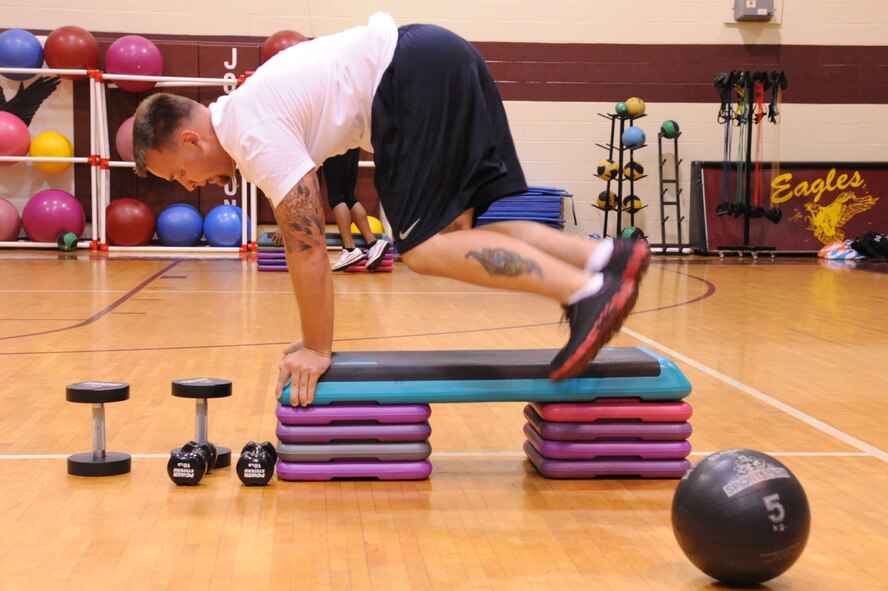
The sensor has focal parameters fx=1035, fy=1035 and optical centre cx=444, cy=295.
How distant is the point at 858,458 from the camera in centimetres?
299

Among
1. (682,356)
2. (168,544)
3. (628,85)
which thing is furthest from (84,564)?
(628,85)

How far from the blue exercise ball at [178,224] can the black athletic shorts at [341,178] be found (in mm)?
2618

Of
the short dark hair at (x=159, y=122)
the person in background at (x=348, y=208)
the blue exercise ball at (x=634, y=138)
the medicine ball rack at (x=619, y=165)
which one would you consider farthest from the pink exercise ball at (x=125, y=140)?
the short dark hair at (x=159, y=122)

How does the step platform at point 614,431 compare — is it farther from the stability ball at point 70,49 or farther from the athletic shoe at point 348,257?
the stability ball at point 70,49

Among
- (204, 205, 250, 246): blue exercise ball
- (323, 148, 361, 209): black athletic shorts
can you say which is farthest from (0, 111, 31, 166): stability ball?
(323, 148, 361, 209): black athletic shorts

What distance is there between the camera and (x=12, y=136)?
375 inches

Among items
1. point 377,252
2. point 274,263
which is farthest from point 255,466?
point 274,263

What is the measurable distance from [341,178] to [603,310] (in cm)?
545

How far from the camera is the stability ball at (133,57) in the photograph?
976 centimetres

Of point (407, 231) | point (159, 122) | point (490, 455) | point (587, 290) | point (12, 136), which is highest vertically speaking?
point (12, 136)

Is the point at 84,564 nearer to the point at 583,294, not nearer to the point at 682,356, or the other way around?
the point at 583,294

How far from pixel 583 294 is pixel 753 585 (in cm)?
84

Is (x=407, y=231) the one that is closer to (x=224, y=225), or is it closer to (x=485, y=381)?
(x=485, y=381)

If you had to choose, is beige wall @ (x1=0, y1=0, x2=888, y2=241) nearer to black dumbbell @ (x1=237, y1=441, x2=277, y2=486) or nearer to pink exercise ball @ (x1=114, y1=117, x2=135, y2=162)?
pink exercise ball @ (x1=114, y1=117, x2=135, y2=162)
